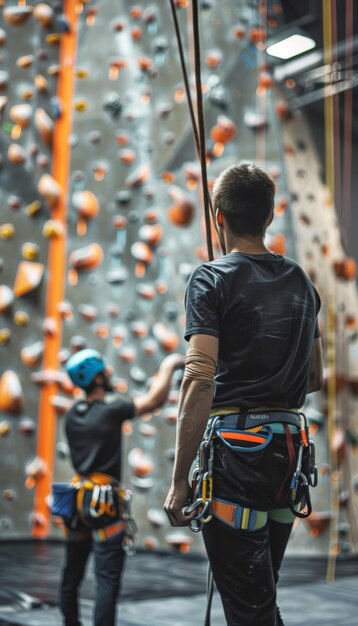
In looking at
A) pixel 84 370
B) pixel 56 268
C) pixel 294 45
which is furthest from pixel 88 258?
pixel 84 370

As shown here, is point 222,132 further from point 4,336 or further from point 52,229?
point 4,336

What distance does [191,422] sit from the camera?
4.73ft

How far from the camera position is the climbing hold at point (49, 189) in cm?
536

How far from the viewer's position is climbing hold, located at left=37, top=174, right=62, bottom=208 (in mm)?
5359

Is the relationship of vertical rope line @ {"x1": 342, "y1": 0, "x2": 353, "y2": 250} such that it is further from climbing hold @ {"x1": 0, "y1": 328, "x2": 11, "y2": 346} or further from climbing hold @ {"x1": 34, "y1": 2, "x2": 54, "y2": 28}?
climbing hold @ {"x1": 0, "y1": 328, "x2": 11, "y2": 346}

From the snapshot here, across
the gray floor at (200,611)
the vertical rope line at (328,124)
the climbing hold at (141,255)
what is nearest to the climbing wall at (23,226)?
the climbing hold at (141,255)

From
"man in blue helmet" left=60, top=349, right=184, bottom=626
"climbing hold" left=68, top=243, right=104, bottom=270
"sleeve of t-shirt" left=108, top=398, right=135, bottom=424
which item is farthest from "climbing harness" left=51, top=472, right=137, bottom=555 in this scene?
"climbing hold" left=68, top=243, right=104, bottom=270

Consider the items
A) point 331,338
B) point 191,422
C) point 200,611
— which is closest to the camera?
point 191,422

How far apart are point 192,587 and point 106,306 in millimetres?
1984

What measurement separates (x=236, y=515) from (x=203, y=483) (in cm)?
8

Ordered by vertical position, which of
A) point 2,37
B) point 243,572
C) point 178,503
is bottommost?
point 243,572

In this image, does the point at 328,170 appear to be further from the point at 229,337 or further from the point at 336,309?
the point at 229,337

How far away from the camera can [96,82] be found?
214 inches

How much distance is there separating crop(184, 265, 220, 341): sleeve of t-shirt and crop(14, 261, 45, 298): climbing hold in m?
3.93
